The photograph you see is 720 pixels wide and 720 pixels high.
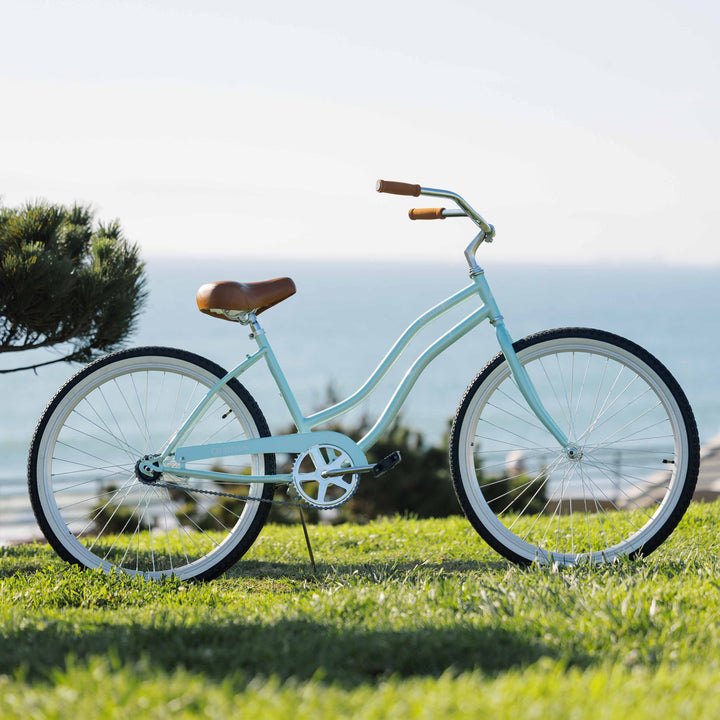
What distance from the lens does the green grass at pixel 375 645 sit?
184cm

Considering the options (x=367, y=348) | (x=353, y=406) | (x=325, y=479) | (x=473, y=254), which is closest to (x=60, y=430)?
(x=325, y=479)

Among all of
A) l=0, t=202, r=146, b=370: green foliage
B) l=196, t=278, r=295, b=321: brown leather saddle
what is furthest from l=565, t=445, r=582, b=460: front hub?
l=0, t=202, r=146, b=370: green foliage

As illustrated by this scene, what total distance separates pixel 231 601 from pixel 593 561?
1.55 metres

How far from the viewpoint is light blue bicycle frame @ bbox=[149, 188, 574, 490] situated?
3.53 metres

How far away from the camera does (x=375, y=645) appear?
2320 mm

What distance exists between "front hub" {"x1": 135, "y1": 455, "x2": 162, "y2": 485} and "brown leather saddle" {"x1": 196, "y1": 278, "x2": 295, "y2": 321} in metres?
0.71

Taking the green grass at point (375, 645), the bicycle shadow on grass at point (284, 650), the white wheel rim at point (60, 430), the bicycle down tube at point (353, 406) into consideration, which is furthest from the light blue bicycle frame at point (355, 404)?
the bicycle shadow on grass at point (284, 650)

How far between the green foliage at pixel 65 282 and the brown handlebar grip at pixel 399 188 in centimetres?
221

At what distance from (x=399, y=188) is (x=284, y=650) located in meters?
2.04

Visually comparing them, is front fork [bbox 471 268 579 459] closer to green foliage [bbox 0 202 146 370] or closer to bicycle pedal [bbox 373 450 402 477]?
bicycle pedal [bbox 373 450 402 477]

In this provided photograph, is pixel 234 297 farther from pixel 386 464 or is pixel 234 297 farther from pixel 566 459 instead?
pixel 566 459

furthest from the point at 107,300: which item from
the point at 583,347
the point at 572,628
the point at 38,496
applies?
the point at 572,628

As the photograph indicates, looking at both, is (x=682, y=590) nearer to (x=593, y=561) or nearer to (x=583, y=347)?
(x=593, y=561)

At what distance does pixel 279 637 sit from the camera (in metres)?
2.45
